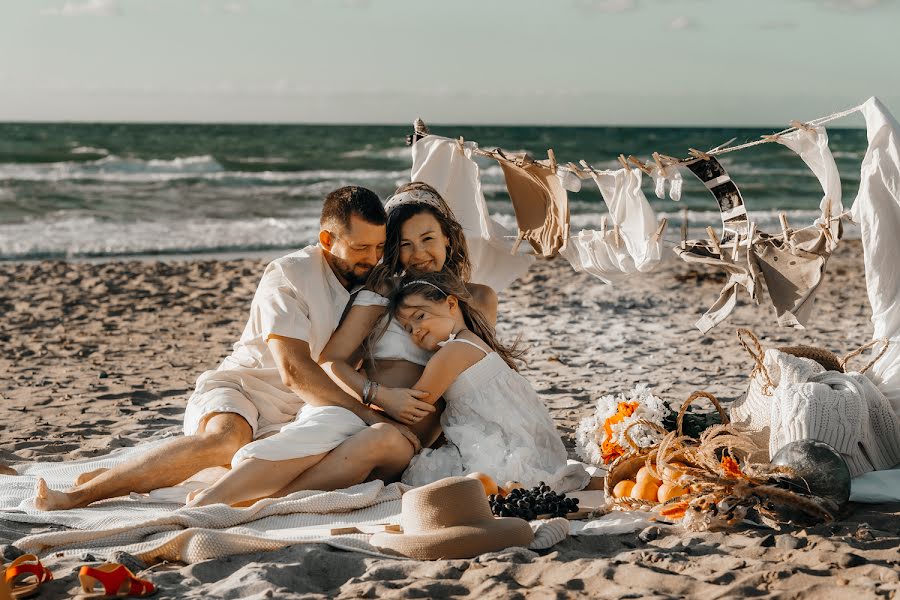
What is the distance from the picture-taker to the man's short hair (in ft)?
13.6

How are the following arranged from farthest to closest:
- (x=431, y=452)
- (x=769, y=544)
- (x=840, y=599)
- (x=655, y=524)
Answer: (x=431, y=452)
(x=655, y=524)
(x=769, y=544)
(x=840, y=599)

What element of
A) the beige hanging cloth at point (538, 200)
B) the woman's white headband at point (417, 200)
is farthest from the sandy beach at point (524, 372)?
the woman's white headband at point (417, 200)

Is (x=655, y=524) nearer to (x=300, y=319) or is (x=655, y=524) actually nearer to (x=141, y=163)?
(x=300, y=319)

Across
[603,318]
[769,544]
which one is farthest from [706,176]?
[603,318]

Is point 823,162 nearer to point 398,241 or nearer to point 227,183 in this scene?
point 398,241

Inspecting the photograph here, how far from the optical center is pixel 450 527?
10.2 ft

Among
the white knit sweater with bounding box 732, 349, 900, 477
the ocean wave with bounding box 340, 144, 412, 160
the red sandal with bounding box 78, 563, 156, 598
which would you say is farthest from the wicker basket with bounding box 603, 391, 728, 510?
the ocean wave with bounding box 340, 144, 412, 160

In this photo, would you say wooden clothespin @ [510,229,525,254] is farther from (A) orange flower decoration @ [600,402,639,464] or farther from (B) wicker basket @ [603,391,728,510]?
(B) wicker basket @ [603,391,728,510]

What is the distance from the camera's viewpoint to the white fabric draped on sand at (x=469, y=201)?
17.1ft

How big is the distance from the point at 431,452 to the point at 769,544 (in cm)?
143

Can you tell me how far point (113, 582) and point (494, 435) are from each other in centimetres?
168

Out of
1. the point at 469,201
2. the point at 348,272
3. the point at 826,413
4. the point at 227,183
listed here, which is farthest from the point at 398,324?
the point at 227,183

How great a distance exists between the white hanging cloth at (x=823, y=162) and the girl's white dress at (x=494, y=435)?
1.41 m

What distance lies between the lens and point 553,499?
11.7 feet
